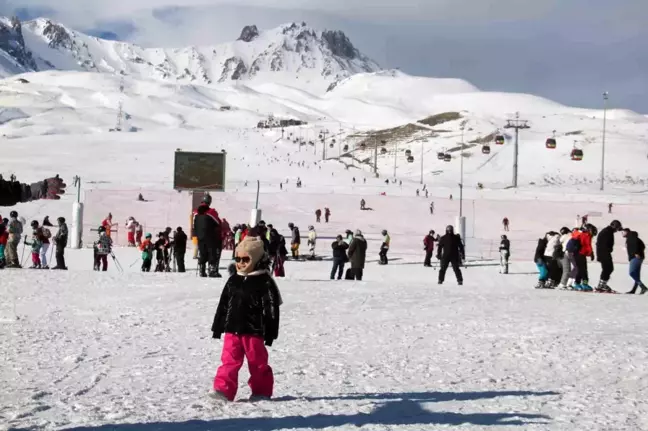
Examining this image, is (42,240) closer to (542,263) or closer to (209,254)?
(209,254)

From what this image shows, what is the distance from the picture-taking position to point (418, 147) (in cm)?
13850

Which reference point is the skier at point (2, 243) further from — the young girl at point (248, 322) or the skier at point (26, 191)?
the young girl at point (248, 322)

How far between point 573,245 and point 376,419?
11.8 meters

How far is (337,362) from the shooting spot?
7.50 metres

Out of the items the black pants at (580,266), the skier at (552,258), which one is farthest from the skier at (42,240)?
the black pants at (580,266)

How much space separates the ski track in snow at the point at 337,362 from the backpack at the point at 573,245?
2.68m

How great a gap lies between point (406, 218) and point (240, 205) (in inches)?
390

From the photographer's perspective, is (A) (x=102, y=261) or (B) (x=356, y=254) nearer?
(B) (x=356, y=254)

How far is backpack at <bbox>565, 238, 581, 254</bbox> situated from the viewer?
635 inches

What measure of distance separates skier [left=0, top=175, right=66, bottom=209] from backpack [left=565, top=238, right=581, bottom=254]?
38.7 ft

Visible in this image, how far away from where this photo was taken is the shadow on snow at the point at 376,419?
4914 millimetres

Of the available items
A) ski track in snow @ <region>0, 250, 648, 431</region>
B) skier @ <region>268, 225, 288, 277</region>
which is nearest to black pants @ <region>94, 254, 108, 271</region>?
skier @ <region>268, 225, 288, 277</region>

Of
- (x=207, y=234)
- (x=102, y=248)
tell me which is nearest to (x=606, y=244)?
(x=207, y=234)

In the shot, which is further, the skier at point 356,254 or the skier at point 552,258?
the skier at point 356,254
